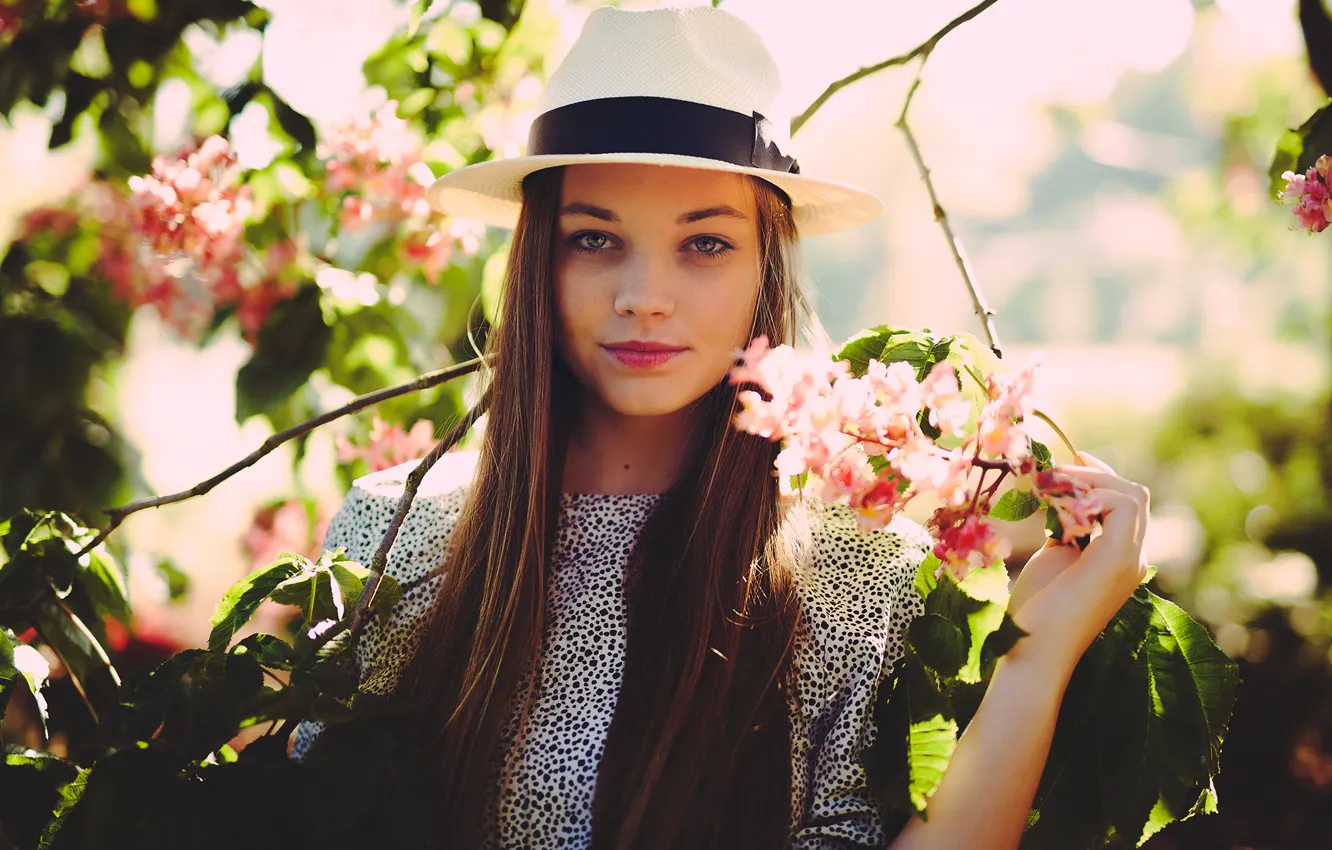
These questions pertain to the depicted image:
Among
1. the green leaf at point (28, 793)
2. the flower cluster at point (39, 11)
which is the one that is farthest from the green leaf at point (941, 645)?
the flower cluster at point (39, 11)

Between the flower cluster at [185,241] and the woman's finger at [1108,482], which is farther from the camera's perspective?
the flower cluster at [185,241]

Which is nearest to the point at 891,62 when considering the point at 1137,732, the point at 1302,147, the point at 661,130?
the point at 661,130

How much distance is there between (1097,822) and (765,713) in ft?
1.50

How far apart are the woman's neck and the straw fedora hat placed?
0.43 m

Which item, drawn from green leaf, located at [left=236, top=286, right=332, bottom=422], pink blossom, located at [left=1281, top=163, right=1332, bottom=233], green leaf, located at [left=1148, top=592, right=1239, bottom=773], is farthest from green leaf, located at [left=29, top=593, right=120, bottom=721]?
pink blossom, located at [left=1281, top=163, right=1332, bottom=233]

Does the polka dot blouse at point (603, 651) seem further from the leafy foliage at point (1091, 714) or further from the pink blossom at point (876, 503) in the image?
the pink blossom at point (876, 503)

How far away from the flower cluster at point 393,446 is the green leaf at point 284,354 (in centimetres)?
18

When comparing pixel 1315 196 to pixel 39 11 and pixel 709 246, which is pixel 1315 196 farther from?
pixel 39 11

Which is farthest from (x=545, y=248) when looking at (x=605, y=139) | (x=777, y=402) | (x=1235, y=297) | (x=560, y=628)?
(x=1235, y=297)

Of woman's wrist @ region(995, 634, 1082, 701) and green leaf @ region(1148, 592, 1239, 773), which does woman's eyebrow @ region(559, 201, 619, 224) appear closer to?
woman's wrist @ region(995, 634, 1082, 701)

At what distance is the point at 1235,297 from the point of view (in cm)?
1141

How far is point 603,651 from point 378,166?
1124 mm

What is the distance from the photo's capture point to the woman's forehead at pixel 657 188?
5.14ft

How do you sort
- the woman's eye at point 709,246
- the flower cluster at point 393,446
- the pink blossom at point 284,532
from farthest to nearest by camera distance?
1. the pink blossom at point 284,532
2. the flower cluster at point 393,446
3. the woman's eye at point 709,246
